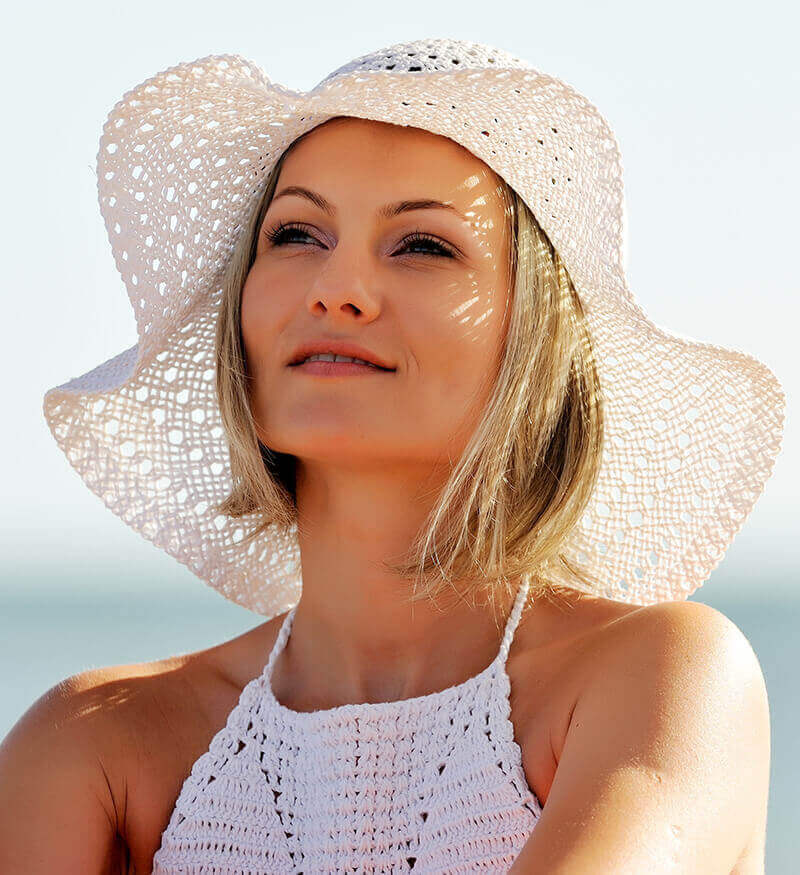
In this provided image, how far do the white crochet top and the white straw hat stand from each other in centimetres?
49

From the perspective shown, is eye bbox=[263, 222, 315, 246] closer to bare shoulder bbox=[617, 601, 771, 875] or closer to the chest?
the chest

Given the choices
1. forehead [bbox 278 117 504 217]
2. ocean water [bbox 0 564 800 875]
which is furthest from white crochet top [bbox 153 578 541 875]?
ocean water [bbox 0 564 800 875]

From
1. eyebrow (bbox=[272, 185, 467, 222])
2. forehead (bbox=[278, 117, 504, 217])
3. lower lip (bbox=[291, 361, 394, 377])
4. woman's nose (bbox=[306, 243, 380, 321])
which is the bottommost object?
lower lip (bbox=[291, 361, 394, 377])

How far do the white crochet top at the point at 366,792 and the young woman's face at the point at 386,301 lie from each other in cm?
40

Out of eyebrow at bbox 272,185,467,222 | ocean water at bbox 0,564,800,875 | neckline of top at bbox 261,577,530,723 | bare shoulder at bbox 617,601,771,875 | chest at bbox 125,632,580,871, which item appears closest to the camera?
bare shoulder at bbox 617,601,771,875

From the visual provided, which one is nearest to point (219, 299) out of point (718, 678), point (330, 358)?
point (330, 358)

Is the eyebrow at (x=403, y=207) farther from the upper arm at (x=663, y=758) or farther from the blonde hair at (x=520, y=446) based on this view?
the upper arm at (x=663, y=758)

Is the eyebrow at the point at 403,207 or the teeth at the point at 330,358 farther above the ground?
the eyebrow at the point at 403,207

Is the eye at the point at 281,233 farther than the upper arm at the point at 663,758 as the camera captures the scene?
Yes

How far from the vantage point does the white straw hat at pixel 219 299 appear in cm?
242

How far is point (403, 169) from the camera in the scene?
2.40 metres

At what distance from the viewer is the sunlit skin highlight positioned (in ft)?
7.58

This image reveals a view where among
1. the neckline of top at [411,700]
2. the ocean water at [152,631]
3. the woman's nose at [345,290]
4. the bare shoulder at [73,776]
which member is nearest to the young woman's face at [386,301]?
the woman's nose at [345,290]

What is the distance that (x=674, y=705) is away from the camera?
1.90 meters
